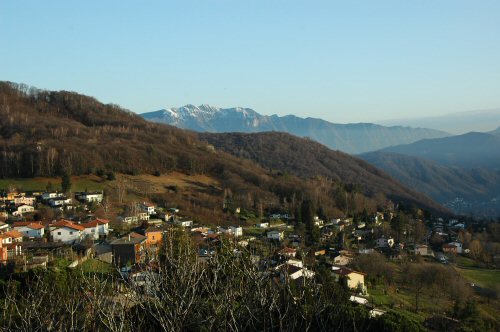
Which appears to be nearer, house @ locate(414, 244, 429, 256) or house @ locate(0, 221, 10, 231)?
house @ locate(0, 221, 10, 231)

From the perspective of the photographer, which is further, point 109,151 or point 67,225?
point 109,151

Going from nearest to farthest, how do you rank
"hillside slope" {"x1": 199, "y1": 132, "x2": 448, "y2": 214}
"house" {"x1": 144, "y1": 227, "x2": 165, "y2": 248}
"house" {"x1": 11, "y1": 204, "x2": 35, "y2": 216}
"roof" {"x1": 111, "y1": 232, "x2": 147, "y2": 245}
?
"roof" {"x1": 111, "y1": 232, "x2": 147, "y2": 245} → "house" {"x1": 144, "y1": 227, "x2": 165, "y2": 248} → "house" {"x1": 11, "y1": 204, "x2": 35, "y2": 216} → "hillside slope" {"x1": 199, "y1": 132, "x2": 448, "y2": 214}

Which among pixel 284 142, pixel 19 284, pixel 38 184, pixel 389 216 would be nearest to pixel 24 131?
pixel 38 184

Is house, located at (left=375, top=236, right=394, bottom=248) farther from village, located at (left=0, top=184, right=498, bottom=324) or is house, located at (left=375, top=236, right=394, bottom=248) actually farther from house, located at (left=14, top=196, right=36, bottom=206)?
house, located at (left=14, top=196, right=36, bottom=206)

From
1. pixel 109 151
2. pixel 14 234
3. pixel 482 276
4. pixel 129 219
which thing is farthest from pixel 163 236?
pixel 109 151

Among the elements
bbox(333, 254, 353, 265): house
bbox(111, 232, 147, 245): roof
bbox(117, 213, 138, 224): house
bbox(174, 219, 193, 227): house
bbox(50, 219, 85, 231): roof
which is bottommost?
bbox(333, 254, 353, 265): house

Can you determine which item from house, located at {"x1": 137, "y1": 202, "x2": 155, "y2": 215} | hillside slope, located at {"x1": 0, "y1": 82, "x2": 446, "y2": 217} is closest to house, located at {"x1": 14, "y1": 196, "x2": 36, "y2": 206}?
house, located at {"x1": 137, "y1": 202, "x2": 155, "y2": 215}

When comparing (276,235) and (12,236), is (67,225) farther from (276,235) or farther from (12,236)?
(276,235)

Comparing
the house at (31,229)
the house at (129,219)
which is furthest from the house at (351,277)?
the house at (31,229)
